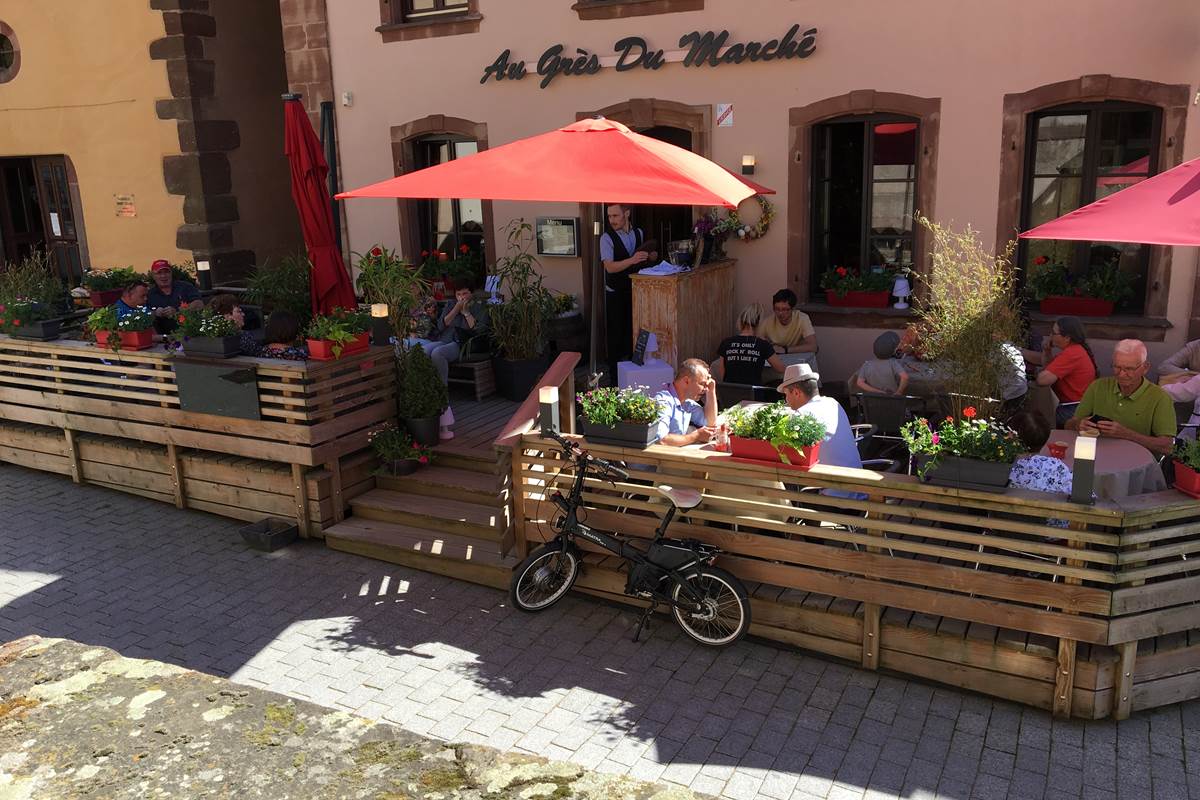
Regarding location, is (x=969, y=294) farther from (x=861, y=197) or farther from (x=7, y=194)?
(x=7, y=194)

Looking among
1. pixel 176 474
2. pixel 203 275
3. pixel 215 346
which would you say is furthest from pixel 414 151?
pixel 176 474

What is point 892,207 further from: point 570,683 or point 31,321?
point 31,321

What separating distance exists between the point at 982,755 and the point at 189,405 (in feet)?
20.8

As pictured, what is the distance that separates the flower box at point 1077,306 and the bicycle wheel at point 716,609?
15.2ft

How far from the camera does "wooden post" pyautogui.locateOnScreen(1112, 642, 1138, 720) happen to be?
16.4 feet

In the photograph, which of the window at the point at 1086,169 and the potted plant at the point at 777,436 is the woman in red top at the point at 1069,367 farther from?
the potted plant at the point at 777,436

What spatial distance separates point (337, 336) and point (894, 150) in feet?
17.2

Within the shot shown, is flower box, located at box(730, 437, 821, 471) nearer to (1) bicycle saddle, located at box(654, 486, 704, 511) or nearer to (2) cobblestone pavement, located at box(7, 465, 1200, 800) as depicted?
(1) bicycle saddle, located at box(654, 486, 704, 511)

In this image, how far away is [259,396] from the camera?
7730 mm

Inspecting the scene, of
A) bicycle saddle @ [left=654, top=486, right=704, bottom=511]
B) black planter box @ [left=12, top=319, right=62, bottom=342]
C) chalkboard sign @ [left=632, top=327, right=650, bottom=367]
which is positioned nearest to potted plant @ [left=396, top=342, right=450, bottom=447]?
chalkboard sign @ [left=632, top=327, right=650, bottom=367]

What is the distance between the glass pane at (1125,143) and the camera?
8172 millimetres

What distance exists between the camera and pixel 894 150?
29.9 feet

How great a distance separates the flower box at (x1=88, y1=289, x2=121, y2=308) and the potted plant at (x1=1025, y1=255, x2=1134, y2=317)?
31.7 ft

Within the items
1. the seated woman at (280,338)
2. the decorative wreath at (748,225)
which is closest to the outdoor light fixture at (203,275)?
the seated woman at (280,338)
